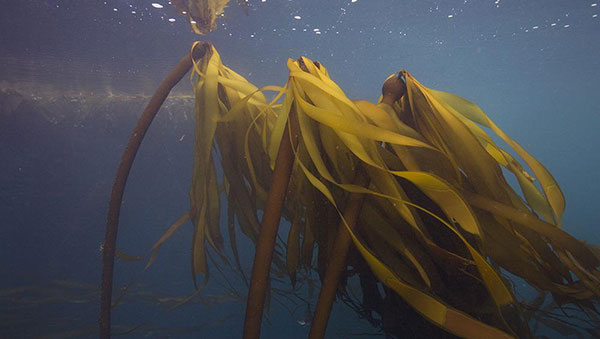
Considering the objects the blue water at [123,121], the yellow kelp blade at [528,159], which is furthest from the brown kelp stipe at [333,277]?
the blue water at [123,121]

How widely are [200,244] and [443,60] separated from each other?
70.1 feet

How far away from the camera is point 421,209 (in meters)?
0.81

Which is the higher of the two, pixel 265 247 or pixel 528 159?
pixel 528 159

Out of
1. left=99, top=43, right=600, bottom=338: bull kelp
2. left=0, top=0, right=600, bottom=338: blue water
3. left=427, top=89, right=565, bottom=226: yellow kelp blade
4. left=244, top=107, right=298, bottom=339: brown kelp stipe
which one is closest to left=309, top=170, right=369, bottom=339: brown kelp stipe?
left=99, top=43, right=600, bottom=338: bull kelp

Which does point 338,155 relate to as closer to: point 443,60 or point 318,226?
point 318,226

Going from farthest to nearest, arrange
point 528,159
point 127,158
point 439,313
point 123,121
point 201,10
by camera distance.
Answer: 1. point 123,121
2. point 201,10
3. point 127,158
4. point 528,159
5. point 439,313

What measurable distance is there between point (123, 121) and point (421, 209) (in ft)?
21.3

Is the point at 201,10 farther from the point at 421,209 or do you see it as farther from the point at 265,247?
the point at 421,209

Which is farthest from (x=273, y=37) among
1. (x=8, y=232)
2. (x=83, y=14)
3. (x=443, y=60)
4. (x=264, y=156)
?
(x=443, y=60)

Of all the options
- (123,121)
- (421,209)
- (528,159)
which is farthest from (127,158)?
(123,121)

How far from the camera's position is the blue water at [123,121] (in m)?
3.57

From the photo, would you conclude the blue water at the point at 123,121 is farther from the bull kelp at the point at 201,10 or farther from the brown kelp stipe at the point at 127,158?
the bull kelp at the point at 201,10

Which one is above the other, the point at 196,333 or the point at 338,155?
the point at 338,155

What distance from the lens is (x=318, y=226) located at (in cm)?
113
